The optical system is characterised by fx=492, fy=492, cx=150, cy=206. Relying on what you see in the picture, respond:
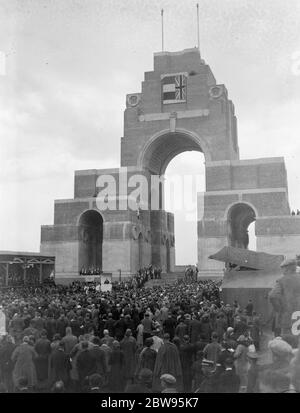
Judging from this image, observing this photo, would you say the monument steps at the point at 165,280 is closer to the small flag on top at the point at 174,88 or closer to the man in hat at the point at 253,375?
the small flag on top at the point at 174,88

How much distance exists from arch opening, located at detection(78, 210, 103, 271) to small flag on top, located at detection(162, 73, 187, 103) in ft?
48.7

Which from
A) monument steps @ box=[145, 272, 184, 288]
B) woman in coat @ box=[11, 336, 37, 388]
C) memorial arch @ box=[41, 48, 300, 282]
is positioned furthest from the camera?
memorial arch @ box=[41, 48, 300, 282]

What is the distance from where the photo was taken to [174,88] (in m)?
53.8

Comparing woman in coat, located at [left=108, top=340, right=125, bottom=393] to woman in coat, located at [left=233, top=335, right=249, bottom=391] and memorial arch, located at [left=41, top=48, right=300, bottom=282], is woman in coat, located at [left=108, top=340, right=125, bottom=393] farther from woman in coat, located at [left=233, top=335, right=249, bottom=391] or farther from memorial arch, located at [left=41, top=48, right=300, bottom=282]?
memorial arch, located at [left=41, top=48, right=300, bottom=282]

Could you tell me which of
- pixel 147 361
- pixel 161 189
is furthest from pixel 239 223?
pixel 147 361

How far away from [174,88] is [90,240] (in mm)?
19115

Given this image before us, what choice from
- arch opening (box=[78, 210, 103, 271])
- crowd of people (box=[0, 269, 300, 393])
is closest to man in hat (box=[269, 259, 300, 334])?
crowd of people (box=[0, 269, 300, 393])

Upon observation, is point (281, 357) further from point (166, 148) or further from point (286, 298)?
point (166, 148)

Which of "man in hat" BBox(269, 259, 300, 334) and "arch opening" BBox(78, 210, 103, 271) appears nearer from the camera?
"man in hat" BBox(269, 259, 300, 334)

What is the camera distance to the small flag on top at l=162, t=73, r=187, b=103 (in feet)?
175

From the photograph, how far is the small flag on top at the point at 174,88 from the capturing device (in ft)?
175

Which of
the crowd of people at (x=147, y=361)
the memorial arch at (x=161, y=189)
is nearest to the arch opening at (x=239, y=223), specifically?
the memorial arch at (x=161, y=189)

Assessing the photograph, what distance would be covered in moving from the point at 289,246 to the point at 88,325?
33365 millimetres

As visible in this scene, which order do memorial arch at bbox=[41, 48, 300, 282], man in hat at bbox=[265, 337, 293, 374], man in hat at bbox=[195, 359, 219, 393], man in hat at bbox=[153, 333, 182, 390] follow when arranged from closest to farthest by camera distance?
1. man in hat at bbox=[265, 337, 293, 374]
2. man in hat at bbox=[195, 359, 219, 393]
3. man in hat at bbox=[153, 333, 182, 390]
4. memorial arch at bbox=[41, 48, 300, 282]
